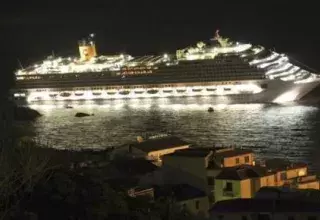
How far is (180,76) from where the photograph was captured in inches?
1188

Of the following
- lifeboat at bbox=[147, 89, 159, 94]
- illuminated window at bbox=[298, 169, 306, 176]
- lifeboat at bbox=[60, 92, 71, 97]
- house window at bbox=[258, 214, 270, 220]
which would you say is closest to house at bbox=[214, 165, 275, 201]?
illuminated window at bbox=[298, 169, 306, 176]

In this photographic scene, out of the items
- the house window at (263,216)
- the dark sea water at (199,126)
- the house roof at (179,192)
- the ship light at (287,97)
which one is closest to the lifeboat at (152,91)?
the dark sea water at (199,126)

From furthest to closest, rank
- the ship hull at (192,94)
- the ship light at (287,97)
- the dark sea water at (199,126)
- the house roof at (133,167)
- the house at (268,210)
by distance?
the ship hull at (192,94) < the ship light at (287,97) < the dark sea water at (199,126) < the house roof at (133,167) < the house at (268,210)

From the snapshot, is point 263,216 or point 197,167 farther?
point 197,167

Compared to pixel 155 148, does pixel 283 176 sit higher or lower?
lower

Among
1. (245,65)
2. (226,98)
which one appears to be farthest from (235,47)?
Result: (226,98)

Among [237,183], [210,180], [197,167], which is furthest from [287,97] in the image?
[237,183]

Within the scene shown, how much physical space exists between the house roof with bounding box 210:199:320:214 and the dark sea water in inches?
213

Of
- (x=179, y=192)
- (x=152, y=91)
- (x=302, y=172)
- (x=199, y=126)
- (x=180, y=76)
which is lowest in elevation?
(x=199, y=126)

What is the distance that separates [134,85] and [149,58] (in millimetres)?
2239

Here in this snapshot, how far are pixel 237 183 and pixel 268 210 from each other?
1.88m

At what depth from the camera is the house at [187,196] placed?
23.7ft

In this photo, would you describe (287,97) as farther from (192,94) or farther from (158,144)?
(158,144)

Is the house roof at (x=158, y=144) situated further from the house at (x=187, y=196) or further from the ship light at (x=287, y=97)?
the ship light at (x=287, y=97)
